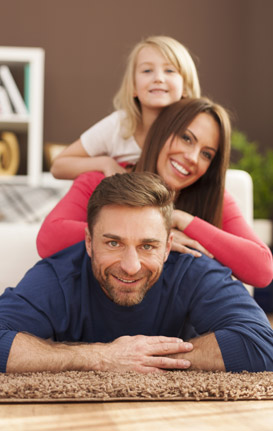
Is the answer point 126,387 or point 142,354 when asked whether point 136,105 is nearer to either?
point 142,354

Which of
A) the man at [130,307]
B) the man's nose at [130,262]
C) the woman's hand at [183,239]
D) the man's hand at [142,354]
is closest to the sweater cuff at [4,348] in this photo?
the man at [130,307]

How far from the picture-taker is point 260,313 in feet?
5.80

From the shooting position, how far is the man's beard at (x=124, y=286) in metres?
1.68

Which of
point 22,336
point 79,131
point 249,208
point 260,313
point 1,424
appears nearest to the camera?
point 1,424

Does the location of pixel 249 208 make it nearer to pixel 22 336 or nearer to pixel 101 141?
pixel 101 141

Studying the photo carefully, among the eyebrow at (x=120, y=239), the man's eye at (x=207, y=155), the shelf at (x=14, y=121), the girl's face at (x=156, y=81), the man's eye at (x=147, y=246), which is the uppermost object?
the girl's face at (x=156, y=81)

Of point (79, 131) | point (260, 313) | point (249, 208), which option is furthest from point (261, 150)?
point (260, 313)

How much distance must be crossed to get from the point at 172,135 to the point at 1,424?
4.22 feet

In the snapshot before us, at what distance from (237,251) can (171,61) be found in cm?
83

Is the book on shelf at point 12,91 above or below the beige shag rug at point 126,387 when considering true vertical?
above

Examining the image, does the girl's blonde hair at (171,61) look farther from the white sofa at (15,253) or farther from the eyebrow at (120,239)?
the eyebrow at (120,239)

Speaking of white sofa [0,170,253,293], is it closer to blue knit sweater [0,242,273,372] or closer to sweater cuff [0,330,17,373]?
blue knit sweater [0,242,273,372]

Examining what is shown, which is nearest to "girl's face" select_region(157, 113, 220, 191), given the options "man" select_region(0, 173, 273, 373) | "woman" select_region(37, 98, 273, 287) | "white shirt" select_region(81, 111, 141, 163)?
"woman" select_region(37, 98, 273, 287)

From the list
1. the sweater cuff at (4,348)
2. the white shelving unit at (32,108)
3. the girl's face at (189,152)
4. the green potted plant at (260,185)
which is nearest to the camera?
the sweater cuff at (4,348)
